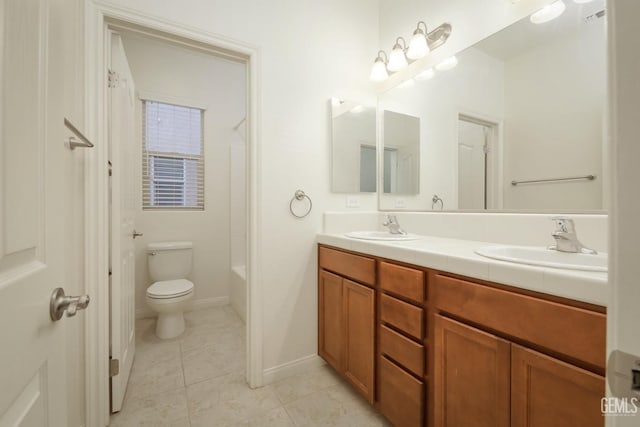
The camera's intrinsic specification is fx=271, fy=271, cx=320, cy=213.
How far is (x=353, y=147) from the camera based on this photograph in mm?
2070

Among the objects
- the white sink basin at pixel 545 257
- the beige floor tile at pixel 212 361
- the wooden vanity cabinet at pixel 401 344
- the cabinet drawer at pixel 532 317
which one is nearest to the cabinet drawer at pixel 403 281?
the wooden vanity cabinet at pixel 401 344

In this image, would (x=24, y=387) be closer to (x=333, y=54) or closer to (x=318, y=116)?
(x=318, y=116)

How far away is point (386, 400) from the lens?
4.24 ft

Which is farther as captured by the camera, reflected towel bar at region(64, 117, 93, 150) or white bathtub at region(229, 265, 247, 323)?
white bathtub at region(229, 265, 247, 323)

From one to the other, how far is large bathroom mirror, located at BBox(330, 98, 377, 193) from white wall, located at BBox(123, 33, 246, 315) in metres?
1.40

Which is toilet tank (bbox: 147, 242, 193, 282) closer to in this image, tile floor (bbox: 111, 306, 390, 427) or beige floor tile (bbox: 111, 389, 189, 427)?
tile floor (bbox: 111, 306, 390, 427)

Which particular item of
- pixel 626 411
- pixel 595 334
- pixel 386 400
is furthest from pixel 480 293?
pixel 386 400

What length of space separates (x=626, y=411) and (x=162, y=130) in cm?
339

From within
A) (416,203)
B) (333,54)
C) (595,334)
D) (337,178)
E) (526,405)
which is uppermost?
(333,54)

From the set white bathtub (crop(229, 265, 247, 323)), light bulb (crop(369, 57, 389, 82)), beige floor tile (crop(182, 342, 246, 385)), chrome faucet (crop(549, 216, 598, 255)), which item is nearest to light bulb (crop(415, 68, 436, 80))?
light bulb (crop(369, 57, 389, 82))

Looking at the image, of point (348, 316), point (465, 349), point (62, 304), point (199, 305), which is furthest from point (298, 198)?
point (199, 305)

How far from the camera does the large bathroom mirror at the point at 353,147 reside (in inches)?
77.2

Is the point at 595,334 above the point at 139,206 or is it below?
below

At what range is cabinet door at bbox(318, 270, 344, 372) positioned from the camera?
1.64 metres
